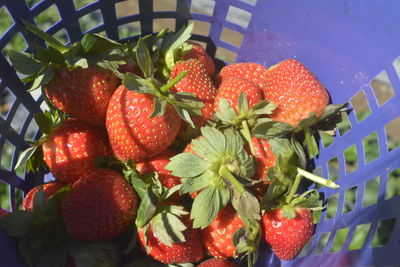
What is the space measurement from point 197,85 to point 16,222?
414mm

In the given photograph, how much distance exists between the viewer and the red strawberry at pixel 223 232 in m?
0.81

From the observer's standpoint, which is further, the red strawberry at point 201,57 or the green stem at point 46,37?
the red strawberry at point 201,57

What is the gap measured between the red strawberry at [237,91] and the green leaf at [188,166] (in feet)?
0.50

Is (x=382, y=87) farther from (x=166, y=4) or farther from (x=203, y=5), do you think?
(x=166, y=4)

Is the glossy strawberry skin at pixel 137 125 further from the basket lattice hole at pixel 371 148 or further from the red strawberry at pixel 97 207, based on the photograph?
the basket lattice hole at pixel 371 148

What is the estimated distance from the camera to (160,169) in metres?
0.85

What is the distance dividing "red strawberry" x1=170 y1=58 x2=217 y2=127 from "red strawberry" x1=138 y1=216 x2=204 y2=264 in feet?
0.68

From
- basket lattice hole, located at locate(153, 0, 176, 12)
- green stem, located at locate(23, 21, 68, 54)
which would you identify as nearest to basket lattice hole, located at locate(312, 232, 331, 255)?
green stem, located at locate(23, 21, 68, 54)

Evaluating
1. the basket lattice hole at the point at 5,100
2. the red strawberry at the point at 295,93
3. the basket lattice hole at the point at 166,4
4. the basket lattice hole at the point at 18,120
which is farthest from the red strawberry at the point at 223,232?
the basket lattice hole at the point at 166,4

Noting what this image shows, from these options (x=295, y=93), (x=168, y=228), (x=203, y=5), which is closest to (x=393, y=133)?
(x=203, y=5)

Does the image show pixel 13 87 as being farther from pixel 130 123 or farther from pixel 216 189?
pixel 216 189

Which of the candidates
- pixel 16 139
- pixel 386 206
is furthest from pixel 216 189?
pixel 16 139

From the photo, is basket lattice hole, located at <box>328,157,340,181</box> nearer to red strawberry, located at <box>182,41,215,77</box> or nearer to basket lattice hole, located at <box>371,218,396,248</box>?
basket lattice hole, located at <box>371,218,396,248</box>

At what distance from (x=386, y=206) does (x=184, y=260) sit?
0.37 metres
